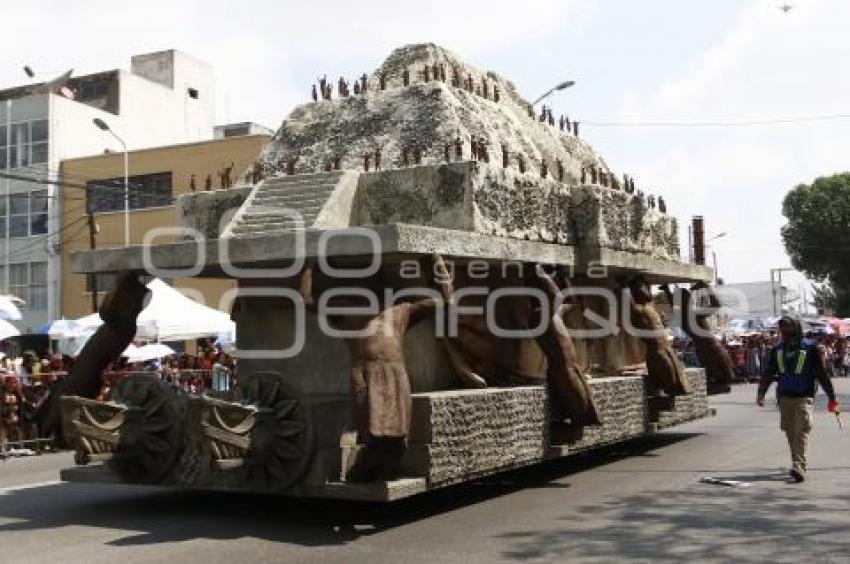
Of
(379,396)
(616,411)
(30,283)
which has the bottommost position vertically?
(616,411)

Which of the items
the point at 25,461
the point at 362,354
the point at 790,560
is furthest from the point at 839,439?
the point at 25,461

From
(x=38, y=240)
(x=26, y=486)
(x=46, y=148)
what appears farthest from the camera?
(x=38, y=240)

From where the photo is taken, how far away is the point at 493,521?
745 cm

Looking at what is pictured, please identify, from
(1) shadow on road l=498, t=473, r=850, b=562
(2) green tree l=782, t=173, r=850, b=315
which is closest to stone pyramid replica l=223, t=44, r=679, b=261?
(1) shadow on road l=498, t=473, r=850, b=562

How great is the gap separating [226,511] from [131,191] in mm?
27755

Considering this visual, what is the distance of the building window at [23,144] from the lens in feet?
122

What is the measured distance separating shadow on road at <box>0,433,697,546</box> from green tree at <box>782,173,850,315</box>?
4638 cm

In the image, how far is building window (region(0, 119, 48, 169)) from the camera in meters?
37.1

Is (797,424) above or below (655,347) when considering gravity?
below

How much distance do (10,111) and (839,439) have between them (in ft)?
114

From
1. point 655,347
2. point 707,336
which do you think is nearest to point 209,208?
point 655,347

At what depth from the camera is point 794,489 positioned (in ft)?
28.7

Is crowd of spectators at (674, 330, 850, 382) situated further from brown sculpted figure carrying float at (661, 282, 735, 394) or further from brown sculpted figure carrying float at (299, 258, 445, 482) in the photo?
brown sculpted figure carrying float at (299, 258, 445, 482)

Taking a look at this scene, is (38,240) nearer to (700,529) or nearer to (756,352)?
(756,352)
